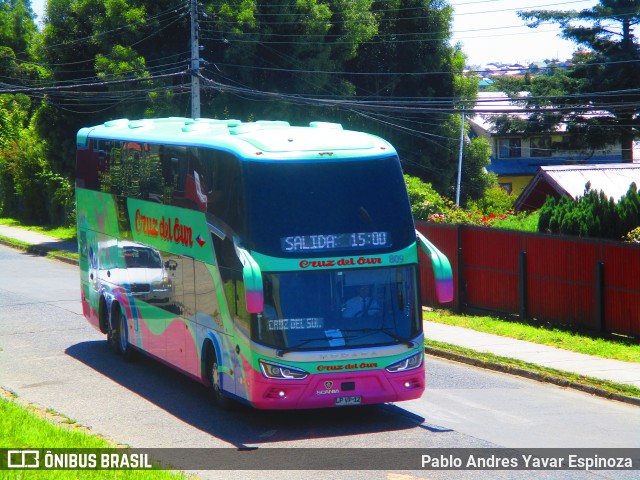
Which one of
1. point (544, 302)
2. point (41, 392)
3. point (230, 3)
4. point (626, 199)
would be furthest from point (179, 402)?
point (230, 3)

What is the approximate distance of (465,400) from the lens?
14.3m

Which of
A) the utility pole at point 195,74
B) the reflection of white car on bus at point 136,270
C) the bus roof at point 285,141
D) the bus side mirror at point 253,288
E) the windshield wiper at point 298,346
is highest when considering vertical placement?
the utility pole at point 195,74

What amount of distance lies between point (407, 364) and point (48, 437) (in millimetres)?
4567

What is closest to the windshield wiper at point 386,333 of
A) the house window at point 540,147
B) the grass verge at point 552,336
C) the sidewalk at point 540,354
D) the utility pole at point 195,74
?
the sidewalk at point 540,354

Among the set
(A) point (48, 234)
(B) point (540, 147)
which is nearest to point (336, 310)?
(A) point (48, 234)

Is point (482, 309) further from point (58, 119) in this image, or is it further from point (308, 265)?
point (58, 119)

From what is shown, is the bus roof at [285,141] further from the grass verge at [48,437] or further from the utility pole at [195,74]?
the utility pole at [195,74]

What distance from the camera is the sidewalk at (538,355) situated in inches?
624

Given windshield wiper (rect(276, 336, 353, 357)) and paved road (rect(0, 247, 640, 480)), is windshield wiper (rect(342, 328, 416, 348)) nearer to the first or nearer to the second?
windshield wiper (rect(276, 336, 353, 357))

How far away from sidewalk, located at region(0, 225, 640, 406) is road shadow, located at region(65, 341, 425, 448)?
3897 mm

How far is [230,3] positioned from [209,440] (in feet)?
87.4

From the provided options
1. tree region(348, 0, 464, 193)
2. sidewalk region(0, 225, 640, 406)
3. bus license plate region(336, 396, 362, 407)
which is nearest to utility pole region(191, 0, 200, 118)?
tree region(348, 0, 464, 193)

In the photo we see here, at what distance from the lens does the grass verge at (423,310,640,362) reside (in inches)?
695

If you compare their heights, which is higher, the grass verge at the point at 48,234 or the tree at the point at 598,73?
the tree at the point at 598,73
